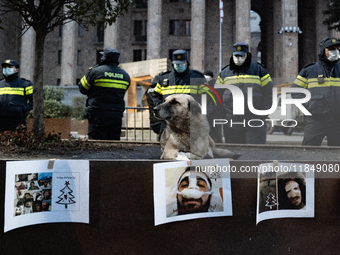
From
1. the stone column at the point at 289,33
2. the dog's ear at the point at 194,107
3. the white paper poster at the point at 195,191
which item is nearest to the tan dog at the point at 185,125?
the dog's ear at the point at 194,107

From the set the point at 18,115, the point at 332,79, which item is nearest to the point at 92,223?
the point at 332,79

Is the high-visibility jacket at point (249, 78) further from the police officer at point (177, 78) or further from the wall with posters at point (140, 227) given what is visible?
the wall with posters at point (140, 227)

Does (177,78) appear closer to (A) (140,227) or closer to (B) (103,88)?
(B) (103,88)

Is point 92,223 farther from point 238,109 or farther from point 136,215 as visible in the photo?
point 238,109

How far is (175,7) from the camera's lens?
32562 mm

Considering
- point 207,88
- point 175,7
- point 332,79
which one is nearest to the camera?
point 207,88

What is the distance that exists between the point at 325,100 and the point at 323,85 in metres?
0.22

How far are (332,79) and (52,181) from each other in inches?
144

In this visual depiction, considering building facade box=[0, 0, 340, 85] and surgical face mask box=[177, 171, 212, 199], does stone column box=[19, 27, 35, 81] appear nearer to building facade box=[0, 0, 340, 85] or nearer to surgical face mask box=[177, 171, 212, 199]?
building facade box=[0, 0, 340, 85]

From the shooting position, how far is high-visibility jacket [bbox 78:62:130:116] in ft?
13.8

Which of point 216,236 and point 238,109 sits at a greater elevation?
point 238,109

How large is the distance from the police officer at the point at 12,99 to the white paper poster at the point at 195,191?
4.15 metres

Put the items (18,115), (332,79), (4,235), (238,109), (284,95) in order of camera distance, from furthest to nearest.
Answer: (18,115) → (332,79) → (238,109) → (284,95) → (4,235)

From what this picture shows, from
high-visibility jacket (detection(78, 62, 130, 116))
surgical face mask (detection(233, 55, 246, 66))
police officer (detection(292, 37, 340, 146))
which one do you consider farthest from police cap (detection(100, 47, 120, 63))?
police officer (detection(292, 37, 340, 146))
